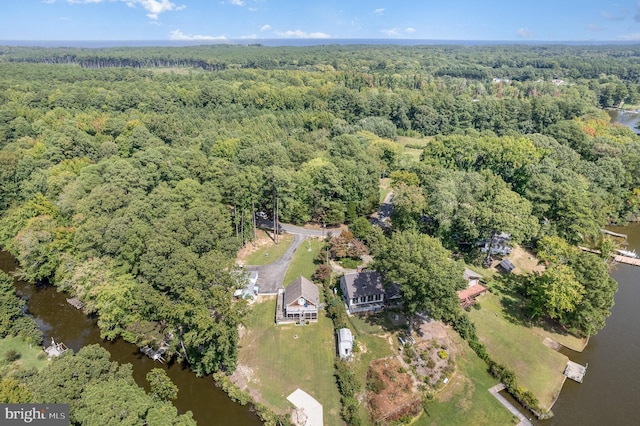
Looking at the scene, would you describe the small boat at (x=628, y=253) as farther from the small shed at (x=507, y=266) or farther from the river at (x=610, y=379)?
the small shed at (x=507, y=266)

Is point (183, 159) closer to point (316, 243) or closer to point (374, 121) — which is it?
point (316, 243)

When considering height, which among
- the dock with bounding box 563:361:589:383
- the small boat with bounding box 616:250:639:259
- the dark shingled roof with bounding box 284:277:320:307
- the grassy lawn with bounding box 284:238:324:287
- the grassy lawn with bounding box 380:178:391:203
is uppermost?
the grassy lawn with bounding box 380:178:391:203

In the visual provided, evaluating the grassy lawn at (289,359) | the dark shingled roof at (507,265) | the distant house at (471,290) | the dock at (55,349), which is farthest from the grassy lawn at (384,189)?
the dock at (55,349)

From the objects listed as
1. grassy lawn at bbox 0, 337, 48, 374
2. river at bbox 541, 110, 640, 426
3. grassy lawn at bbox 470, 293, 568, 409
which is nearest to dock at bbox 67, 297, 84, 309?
grassy lawn at bbox 0, 337, 48, 374

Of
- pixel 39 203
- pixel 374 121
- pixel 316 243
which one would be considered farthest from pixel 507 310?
pixel 374 121

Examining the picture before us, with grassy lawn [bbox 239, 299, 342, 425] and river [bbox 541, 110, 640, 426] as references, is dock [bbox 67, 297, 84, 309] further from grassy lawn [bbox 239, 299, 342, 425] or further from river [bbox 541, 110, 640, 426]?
river [bbox 541, 110, 640, 426]

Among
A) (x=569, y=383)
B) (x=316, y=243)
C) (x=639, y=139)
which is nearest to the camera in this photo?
(x=569, y=383)

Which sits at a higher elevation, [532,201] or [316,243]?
[532,201]
